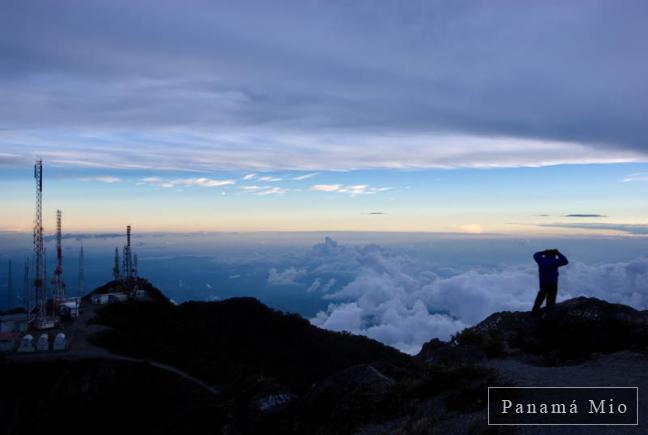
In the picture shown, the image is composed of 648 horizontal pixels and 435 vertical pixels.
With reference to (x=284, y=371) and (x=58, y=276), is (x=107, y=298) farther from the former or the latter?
(x=284, y=371)

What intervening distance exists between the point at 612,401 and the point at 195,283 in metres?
138

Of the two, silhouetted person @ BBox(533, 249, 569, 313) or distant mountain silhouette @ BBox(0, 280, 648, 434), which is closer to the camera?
distant mountain silhouette @ BBox(0, 280, 648, 434)

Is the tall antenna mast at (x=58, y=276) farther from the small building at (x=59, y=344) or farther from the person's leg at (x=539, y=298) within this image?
the person's leg at (x=539, y=298)

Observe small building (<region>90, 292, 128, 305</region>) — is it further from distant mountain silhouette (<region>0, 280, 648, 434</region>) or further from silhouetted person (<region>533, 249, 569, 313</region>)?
silhouetted person (<region>533, 249, 569, 313</region>)

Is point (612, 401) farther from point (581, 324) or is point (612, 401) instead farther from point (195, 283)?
point (195, 283)

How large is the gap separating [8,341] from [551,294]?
2896 cm

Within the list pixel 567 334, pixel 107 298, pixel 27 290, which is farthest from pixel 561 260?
pixel 107 298

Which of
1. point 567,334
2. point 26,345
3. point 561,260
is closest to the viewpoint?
point 567,334

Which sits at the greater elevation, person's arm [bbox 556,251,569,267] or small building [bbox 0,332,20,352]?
person's arm [bbox 556,251,569,267]

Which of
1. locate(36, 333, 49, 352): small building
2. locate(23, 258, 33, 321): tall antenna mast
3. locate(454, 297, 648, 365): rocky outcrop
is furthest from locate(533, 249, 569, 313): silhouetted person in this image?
locate(23, 258, 33, 321): tall antenna mast

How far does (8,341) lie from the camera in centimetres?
2780

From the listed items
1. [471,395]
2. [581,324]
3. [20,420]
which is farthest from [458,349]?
[20,420]

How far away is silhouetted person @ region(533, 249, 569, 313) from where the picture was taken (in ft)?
42.6

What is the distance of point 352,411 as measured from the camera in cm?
887
